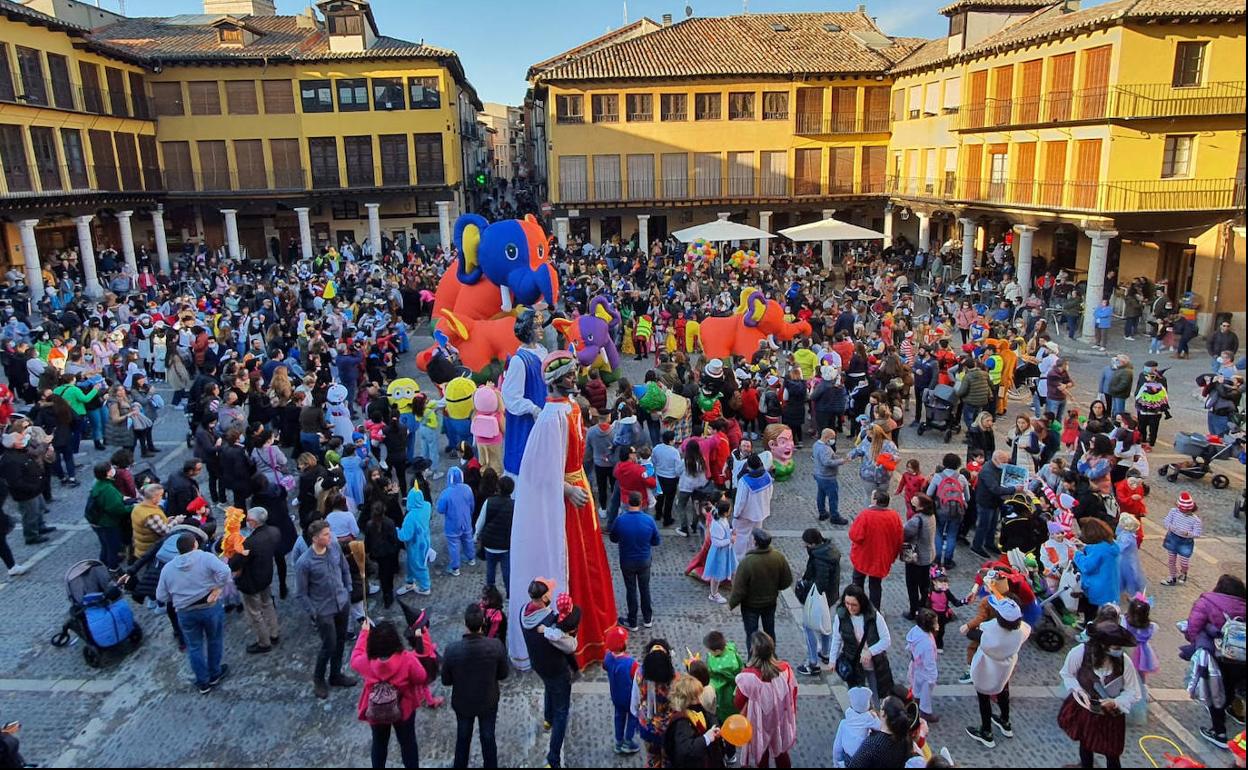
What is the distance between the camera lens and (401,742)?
19.9 feet

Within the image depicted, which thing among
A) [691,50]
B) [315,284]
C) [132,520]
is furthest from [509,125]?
[132,520]

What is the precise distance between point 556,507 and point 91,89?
3018 centimetres

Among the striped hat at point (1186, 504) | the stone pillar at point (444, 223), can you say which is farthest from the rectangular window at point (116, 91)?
the striped hat at point (1186, 504)

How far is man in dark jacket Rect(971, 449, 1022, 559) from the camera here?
9.20 meters

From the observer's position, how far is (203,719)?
7.05 m

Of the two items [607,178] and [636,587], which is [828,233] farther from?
[636,587]

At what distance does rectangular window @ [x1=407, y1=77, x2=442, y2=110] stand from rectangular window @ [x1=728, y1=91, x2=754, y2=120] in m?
12.0

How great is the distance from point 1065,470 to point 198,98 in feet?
115

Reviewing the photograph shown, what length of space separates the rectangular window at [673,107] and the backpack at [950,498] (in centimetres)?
2839

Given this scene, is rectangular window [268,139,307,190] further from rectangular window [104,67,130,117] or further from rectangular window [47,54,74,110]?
rectangular window [47,54,74,110]

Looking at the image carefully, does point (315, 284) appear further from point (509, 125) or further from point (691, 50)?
point (509, 125)

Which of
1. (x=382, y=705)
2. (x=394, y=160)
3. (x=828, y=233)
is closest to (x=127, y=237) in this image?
(x=394, y=160)

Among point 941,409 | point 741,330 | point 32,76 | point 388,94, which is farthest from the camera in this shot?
point 388,94

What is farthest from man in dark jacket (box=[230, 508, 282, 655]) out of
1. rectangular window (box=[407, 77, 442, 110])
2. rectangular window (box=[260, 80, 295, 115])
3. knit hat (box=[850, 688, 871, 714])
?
rectangular window (box=[260, 80, 295, 115])
